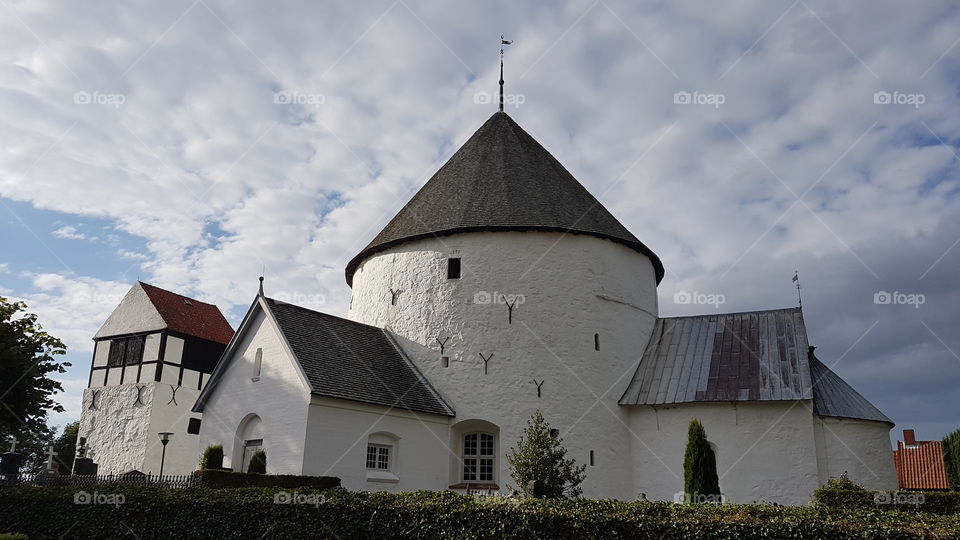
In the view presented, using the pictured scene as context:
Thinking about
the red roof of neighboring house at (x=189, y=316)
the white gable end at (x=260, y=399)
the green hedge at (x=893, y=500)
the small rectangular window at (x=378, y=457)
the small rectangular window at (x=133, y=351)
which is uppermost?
the red roof of neighboring house at (x=189, y=316)

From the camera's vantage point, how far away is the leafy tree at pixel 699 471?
14.6 m

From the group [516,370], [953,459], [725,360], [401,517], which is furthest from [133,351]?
[953,459]

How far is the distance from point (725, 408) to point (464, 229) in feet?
28.5

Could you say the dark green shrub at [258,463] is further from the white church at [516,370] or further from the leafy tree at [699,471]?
the leafy tree at [699,471]

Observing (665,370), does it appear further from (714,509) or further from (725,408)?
(714,509)

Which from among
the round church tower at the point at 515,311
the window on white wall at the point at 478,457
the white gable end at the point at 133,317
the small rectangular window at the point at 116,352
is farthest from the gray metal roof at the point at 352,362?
the small rectangular window at the point at 116,352

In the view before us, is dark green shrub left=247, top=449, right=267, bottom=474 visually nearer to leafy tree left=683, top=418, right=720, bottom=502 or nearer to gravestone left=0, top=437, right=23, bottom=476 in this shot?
gravestone left=0, top=437, right=23, bottom=476

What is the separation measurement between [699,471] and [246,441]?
10.9 meters

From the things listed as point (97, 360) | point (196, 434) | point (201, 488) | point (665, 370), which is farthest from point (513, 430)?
point (97, 360)

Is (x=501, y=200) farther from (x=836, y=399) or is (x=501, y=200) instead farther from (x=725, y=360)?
(x=836, y=399)

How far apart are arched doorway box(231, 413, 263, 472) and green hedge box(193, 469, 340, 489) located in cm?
281

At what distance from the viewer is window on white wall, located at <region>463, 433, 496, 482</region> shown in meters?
19.2

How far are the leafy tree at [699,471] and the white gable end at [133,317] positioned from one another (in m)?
23.6

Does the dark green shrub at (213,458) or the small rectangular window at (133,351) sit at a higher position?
the small rectangular window at (133,351)
